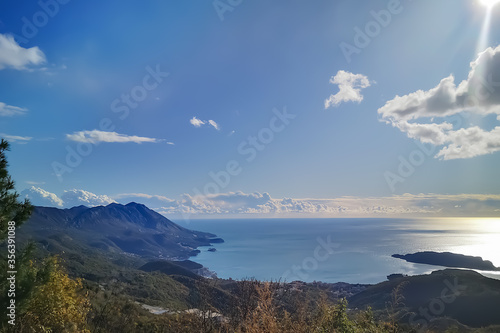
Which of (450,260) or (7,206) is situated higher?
(7,206)

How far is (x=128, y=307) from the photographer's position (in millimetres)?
28625

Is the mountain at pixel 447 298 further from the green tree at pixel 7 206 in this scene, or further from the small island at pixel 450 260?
the small island at pixel 450 260

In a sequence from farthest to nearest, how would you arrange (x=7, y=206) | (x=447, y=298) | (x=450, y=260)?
(x=450, y=260) < (x=447, y=298) < (x=7, y=206)

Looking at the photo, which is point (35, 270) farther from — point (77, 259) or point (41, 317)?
point (77, 259)

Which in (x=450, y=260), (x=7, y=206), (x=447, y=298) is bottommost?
(x=447, y=298)

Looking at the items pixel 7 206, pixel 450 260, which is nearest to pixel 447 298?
pixel 7 206

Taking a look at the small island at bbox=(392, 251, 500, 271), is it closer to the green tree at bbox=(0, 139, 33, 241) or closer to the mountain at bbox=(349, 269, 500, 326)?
→ the mountain at bbox=(349, 269, 500, 326)

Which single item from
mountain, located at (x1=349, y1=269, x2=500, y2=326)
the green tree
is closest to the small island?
mountain, located at (x1=349, y1=269, x2=500, y2=326)

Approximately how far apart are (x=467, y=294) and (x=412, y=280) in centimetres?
2315

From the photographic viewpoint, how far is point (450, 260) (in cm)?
16000

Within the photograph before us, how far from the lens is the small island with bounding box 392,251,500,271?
146750mm

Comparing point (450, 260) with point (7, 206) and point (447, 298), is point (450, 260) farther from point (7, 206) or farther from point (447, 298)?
point (7, 206)

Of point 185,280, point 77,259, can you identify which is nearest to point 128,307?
point 185,280

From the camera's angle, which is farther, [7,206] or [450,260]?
[450,260]
